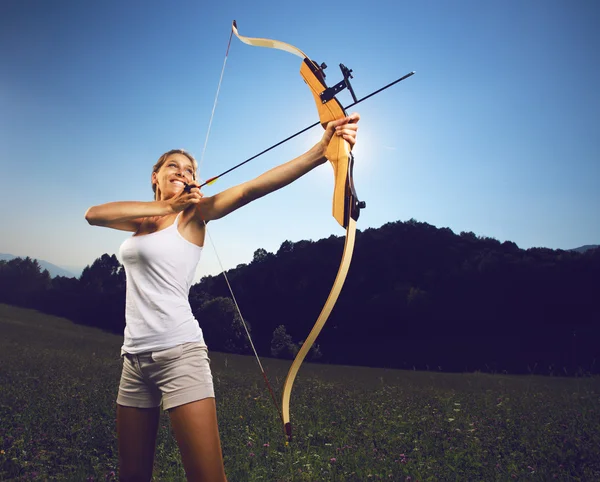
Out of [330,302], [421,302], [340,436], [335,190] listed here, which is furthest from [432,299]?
[335,190]

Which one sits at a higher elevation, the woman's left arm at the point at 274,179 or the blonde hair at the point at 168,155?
the blonde hair at the point at 168,155

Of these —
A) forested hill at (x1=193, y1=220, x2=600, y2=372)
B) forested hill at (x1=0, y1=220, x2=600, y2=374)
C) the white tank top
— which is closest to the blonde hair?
the white tank top

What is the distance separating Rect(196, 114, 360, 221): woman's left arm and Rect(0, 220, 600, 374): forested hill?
12443 mm

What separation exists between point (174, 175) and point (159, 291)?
67cm

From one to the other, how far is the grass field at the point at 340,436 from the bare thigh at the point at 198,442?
1776 millimetres

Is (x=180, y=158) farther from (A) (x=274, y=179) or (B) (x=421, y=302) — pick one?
(B) (x=421, y=302)

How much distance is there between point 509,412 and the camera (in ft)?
17.2

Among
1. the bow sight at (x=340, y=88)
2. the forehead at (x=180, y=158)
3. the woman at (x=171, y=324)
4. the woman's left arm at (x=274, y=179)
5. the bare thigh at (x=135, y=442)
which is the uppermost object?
the bow sight at (x=340, y=88)

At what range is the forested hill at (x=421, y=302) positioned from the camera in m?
14.6

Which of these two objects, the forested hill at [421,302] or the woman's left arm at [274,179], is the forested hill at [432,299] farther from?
the woman's left arm at [274,179]

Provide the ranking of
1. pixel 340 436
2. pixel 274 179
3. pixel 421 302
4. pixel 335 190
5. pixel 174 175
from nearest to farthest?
pixel 274 179 < pixel 335 190 < pixel 174 175 < pixel 340 436 < pixel 421 302

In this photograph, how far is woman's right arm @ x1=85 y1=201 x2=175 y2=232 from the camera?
6.15 feet

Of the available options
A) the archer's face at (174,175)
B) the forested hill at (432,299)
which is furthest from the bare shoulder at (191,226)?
the forested hill at (432,299)

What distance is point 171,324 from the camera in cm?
173
